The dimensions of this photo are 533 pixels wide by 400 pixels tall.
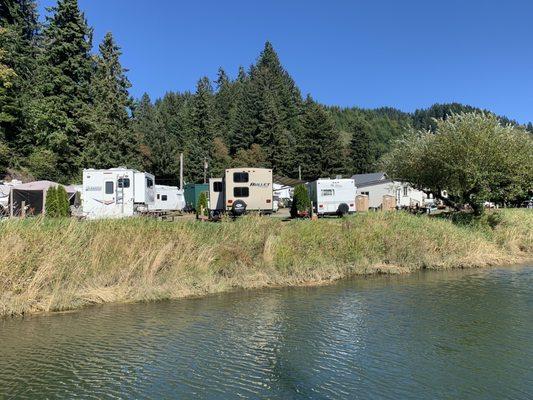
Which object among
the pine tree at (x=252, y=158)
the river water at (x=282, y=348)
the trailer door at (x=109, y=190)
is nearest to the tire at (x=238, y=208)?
the trailer door at (x=109, y=190)

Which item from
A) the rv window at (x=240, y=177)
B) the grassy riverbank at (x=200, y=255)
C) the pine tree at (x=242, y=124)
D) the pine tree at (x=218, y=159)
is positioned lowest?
the grassy riverbank at (x=200, y=255)

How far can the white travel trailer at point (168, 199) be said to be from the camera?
4147 centimetres

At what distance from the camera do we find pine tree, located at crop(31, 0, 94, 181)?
136ft

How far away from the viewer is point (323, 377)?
7.15 meters

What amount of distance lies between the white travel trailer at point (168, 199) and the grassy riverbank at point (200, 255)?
25.2 meters

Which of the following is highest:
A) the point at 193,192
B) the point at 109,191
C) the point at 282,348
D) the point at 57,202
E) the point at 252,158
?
the point at 252,158

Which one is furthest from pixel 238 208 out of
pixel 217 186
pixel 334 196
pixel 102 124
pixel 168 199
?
pixel 102 124

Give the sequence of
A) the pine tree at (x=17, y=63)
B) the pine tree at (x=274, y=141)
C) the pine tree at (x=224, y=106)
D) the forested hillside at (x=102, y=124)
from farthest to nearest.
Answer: the pine tree at (x=224, y=106) < the pine tree at (x=274, y=141) < the forested hillside at (x=102, y=124) < the pine tree at (x=17, y=63)

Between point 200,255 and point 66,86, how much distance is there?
34.2 m

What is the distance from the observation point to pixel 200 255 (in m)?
14.5

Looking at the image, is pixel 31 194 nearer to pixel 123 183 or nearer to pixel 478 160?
pixel 123 183

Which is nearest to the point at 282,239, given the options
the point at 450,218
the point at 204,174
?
the point at 450,218

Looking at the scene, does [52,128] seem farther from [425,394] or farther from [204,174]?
[425,394]

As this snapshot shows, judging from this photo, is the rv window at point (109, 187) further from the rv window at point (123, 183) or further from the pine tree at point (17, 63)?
the pine tree at point (17, 63)
